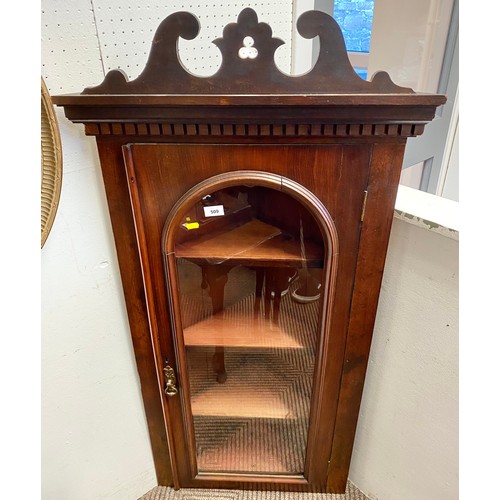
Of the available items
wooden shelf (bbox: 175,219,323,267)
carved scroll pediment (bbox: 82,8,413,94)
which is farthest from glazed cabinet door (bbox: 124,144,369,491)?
carved scroll pediment (bbox: 82,8,413,94)

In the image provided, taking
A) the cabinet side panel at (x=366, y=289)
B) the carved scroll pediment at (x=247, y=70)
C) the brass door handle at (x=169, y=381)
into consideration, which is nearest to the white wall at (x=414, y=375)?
the cabinet side panel at (x=366, y=289)

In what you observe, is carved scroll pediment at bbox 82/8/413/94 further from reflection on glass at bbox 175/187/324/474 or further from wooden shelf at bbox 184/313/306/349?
wooden shelf at bbox 184/313/306/349

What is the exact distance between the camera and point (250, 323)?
1.01m

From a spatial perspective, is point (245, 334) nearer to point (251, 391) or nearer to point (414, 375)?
point (251, 391)

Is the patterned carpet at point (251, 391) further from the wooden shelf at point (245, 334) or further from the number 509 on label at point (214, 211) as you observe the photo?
the number 509 on label at point (214, 211)

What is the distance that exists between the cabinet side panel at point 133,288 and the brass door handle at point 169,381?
1.5 inches

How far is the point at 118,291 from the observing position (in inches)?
35.5

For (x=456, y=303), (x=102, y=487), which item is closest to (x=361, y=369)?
(x=456, y=303)

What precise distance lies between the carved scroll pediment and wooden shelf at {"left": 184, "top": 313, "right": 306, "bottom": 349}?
0.57 metres

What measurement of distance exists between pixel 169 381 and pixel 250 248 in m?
0.40

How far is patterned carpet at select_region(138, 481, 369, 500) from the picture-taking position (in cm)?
119

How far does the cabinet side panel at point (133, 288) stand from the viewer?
722 mm
